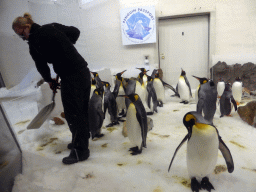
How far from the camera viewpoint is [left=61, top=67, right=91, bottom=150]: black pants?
4.85ft

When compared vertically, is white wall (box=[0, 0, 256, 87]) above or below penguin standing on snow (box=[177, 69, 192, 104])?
above

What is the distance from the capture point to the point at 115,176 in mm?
1431

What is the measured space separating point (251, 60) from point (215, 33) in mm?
1049

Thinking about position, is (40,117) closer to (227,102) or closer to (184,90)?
(227,102)

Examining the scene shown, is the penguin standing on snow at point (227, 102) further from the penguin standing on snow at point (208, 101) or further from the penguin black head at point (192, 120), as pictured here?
the penguin black head at point (192, 120)

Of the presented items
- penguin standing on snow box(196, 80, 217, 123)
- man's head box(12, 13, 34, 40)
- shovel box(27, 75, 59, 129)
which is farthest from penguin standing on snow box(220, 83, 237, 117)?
man's head box(12, 13, 34, 40)

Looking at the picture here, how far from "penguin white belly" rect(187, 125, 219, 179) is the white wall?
4.31 feet

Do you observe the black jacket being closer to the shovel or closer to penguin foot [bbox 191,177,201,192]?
the shovel

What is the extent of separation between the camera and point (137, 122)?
1.71m

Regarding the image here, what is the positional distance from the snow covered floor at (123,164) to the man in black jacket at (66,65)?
0.23 metres

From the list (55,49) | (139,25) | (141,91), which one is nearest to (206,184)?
(55,49)

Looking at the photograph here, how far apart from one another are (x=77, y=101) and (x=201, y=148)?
1.02m

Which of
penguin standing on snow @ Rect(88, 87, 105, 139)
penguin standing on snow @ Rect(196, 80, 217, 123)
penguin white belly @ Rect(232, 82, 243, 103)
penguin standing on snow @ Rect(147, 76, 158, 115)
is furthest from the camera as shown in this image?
penguin white belly @ Rect(232, 82, 243, 103)

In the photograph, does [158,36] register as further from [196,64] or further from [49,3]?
[49,3]
